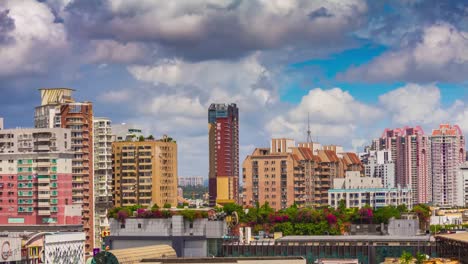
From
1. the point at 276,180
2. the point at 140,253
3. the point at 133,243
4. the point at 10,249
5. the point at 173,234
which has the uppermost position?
the point at 276,180

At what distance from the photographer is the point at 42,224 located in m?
128

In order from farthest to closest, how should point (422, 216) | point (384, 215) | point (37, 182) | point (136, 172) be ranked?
point (136, 172), point (422, 216), point (37, 182), point (384, 215)

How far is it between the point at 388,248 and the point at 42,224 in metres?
54.6

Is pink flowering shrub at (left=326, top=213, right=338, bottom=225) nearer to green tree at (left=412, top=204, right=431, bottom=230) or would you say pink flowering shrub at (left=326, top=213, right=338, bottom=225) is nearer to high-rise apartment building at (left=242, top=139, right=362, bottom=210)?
green tree at (left=412, top=204, right=431, bottom=230)

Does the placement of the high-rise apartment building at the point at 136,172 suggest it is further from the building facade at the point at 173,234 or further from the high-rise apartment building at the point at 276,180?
the building facade at the point at 173,234

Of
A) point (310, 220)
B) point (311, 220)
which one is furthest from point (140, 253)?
point (310, 220)

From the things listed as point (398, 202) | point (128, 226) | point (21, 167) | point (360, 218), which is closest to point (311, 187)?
point (398, 202)

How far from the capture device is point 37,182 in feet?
422

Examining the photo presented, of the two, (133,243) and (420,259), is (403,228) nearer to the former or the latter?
(133,243)

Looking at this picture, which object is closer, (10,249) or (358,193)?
(10,249)

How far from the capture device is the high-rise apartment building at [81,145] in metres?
135

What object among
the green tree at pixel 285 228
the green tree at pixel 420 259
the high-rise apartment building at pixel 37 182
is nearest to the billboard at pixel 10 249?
the high-rise apartment building at pixel 37 182

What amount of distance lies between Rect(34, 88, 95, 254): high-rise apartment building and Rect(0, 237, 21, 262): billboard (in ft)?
92.5

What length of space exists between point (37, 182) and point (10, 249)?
1083 inches
